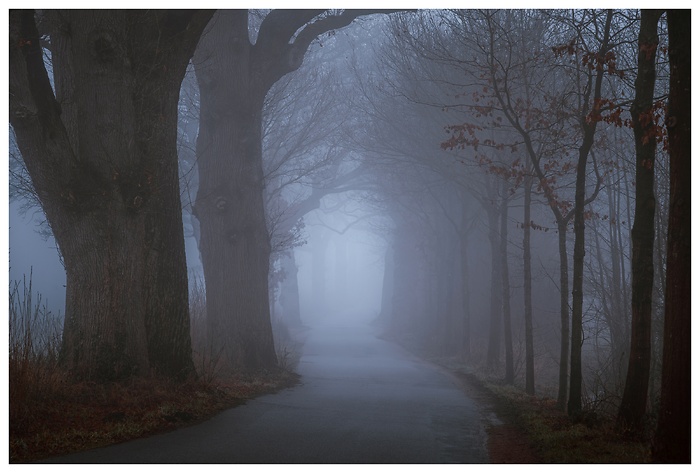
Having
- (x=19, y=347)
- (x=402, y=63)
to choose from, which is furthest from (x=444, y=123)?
(x=19, y=347)

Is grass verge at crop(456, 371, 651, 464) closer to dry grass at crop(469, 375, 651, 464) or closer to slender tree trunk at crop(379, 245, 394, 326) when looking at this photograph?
dry grass at crop(469, 375, 651, 464)

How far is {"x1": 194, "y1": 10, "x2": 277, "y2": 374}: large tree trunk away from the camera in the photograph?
1795 cm

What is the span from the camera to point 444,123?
24.1 m

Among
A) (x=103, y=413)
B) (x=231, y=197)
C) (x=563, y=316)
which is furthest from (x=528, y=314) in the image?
(x=103, y=413)

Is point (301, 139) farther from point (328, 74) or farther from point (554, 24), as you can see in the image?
point (554, 24)

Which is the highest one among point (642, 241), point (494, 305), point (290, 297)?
point (642, 241)

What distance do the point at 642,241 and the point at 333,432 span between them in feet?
14.3

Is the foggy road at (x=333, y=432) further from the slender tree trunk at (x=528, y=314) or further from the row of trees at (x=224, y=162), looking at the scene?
the row of trees at (x=224, y=162)

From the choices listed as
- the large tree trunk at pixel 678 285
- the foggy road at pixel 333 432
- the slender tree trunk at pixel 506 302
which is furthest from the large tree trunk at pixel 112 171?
the slender tree trunk at pixel 506 302

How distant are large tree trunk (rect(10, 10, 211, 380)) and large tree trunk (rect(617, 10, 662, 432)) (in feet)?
20.8

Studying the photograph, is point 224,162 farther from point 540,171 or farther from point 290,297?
point 290,297

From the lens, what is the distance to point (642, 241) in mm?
9172

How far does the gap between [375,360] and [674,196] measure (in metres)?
19.9

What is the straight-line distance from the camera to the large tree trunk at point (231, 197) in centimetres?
1795
